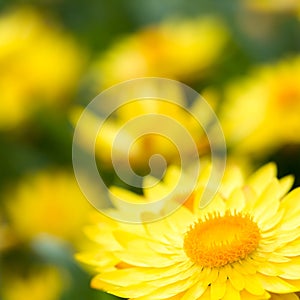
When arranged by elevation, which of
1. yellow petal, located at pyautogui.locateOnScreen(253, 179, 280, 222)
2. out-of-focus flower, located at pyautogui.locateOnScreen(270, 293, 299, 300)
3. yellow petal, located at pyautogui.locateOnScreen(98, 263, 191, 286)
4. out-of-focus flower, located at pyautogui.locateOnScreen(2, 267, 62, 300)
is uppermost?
out-of-focus flower, located at pyautogui.locateOnScreen(2, 267, 62, 300)

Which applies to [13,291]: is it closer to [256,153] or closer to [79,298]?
[79,298]

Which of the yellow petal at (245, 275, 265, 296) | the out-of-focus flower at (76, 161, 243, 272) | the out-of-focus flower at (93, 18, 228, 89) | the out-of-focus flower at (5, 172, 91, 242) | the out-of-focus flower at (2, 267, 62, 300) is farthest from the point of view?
the out-of-focus flower at (93, 18, 228, 89)

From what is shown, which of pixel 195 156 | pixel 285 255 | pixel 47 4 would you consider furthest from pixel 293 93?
pixel 47 4

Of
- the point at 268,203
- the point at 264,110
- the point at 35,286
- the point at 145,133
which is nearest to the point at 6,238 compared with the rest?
the point at 35,286

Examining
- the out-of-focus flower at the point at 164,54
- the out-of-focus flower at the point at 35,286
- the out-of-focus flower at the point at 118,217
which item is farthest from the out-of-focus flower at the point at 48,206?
the out-of-focus flower at the point at 118,217

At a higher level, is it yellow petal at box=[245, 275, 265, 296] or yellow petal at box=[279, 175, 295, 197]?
yellow petal at box=[279, 175, 295, 197]

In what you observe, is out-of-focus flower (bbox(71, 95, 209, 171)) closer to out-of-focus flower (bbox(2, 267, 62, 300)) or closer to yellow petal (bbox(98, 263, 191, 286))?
out-of-focus flower (bbox(2, 267, 62, 300))

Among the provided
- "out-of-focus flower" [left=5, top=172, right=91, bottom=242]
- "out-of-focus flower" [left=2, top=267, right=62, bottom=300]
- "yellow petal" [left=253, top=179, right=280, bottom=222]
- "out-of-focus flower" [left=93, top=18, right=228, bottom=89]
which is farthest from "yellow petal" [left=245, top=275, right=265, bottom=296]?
"out-of-focus flower" [left=93, top=18, right=228, bottom=89]
